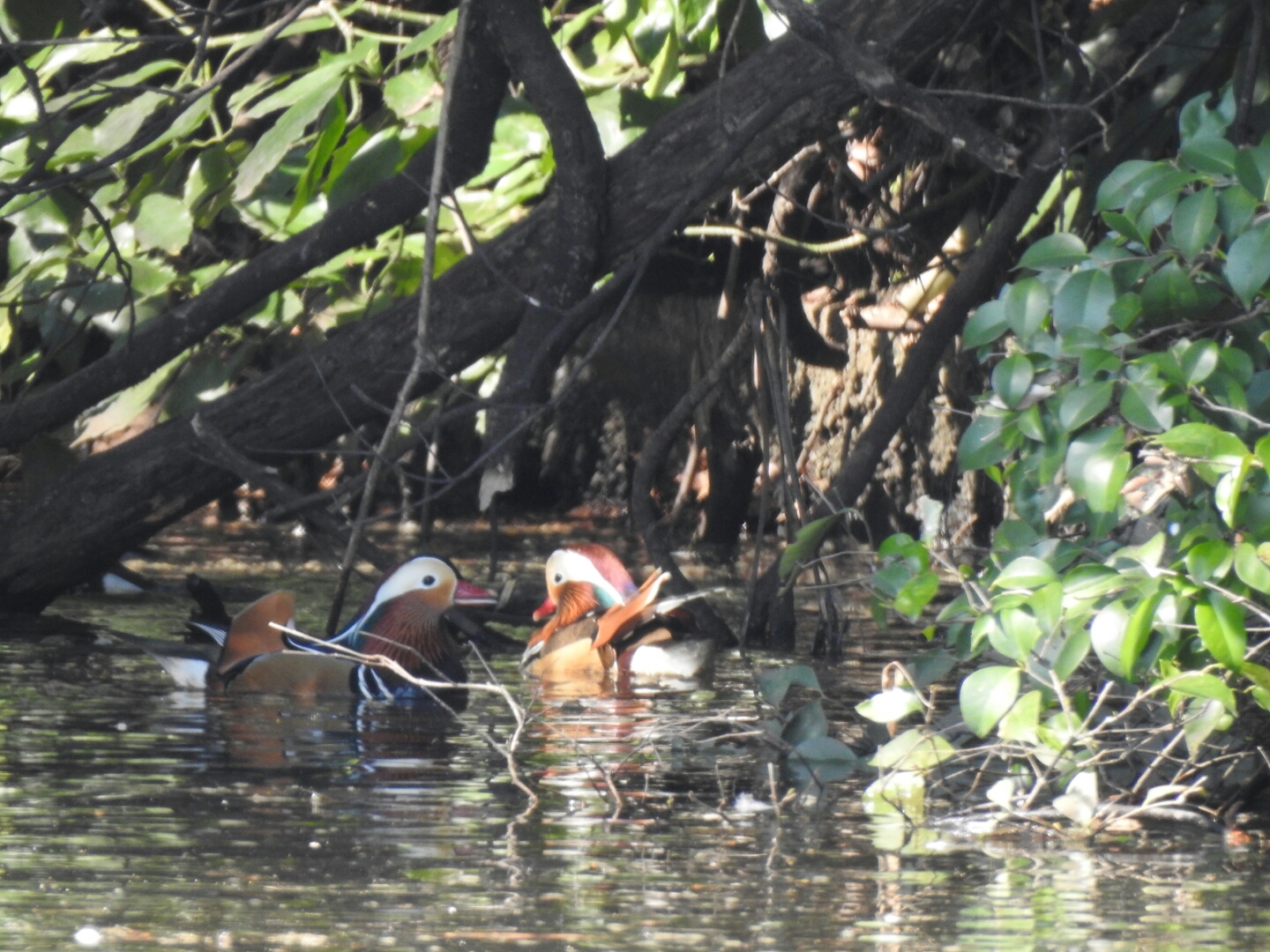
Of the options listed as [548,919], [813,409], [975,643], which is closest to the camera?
[548,919]

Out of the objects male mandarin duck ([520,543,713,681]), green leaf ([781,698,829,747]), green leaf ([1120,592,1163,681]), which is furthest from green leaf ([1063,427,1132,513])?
male mandarin duck ([520,543,713,681])

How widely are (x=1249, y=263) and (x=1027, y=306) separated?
0.42 m

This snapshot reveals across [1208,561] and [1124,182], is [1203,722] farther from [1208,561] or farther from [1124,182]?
[1124,182]

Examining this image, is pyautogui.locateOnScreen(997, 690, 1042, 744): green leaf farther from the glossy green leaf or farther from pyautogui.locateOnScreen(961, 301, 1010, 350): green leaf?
pyautogui.locateOnScreen(961, 301, 1010, 350): green leaf

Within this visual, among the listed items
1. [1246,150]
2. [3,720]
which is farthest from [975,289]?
[3,720]

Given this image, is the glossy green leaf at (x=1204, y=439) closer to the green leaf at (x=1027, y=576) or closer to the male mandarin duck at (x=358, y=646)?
the green leaf at (x=1027, y=576)

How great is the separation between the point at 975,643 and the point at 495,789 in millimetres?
1083

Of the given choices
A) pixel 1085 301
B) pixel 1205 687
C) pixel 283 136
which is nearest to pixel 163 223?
pixel 283 136

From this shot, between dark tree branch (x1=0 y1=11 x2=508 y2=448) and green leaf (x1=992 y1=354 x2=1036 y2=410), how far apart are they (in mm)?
2441

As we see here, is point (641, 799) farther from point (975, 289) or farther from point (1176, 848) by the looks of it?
point (975, 289)

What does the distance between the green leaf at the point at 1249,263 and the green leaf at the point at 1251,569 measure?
18.1 inches

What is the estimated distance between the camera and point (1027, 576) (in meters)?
3.09

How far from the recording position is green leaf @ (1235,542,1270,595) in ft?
9.61

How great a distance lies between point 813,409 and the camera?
8906 mm
